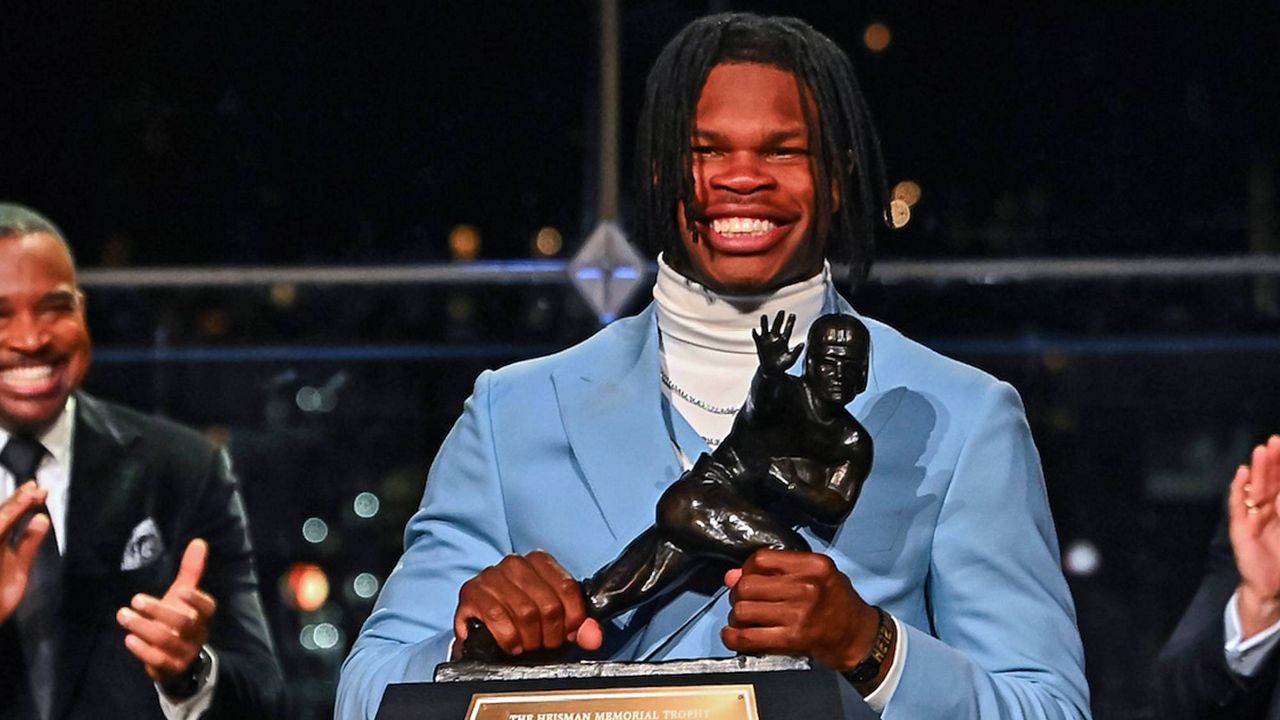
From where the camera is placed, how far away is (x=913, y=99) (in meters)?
2.95

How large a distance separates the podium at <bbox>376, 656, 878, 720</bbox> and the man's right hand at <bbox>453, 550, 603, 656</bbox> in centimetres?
3

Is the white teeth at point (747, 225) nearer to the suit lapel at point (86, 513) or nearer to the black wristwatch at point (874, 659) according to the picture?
the black wristwatch at point (874, 659)

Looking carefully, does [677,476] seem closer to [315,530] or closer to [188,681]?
[188,681]

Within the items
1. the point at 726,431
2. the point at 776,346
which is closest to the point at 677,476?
the point at 726,431

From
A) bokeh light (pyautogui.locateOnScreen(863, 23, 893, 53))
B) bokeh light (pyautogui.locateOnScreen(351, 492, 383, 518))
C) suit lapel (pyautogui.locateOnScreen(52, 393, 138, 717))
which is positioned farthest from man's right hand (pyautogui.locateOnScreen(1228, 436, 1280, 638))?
suit lapel (pyautogui.locateOnScreen(52, 393, 138, 717))

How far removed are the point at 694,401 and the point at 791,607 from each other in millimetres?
353

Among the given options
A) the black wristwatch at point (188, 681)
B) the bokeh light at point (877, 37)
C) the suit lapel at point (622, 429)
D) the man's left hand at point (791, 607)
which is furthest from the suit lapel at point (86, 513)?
the man's left hand at point (791, 607)

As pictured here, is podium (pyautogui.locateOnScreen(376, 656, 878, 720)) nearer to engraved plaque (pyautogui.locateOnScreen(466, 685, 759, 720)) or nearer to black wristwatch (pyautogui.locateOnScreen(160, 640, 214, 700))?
engraved plaque (pyautogui.locateOnScreen(466, 685, 759, 720))

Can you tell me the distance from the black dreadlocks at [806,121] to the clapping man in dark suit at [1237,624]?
2.57ft

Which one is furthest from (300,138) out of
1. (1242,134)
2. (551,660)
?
(551,660)

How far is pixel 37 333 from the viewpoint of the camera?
8.52 ft

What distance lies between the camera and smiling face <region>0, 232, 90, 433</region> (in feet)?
8.43

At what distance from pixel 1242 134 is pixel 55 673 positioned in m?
1.87

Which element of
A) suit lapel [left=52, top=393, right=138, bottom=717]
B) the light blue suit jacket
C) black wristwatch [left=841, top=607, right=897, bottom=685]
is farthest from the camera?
suit lapel [left=52, top=393, right=138, bottom=717]
